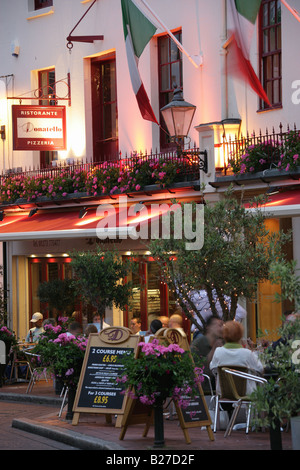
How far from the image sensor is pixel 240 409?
34.6 ft

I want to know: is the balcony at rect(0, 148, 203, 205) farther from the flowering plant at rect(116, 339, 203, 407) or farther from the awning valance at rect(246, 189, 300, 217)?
the flowering plant at rect(116, 339, 203, 407)

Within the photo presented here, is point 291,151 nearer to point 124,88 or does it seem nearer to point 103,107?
point 124,88

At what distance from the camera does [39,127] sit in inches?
760

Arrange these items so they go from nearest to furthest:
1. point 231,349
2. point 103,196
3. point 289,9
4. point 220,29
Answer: point 231,349, point 289,9, point 220,29, point 103,196

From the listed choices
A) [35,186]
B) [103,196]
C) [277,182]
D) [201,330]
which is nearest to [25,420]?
[201,330]

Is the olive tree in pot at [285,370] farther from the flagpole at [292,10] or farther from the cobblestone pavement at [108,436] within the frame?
the flagpole at [292,10]

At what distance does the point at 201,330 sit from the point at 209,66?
264 inches

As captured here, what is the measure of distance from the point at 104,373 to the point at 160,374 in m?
2.09

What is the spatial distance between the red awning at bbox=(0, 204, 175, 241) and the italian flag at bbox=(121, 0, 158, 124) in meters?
1.89

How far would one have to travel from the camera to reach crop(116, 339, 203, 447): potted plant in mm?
9031

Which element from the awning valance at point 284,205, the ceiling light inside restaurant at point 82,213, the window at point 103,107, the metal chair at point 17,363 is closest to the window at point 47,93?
the window at point 103,107

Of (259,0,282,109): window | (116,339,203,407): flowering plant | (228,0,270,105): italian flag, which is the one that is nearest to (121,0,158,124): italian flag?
(259,0,282,109): window

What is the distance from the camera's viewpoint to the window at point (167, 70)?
17953mm

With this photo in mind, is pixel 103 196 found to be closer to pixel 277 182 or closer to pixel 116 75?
pixel 116 75
